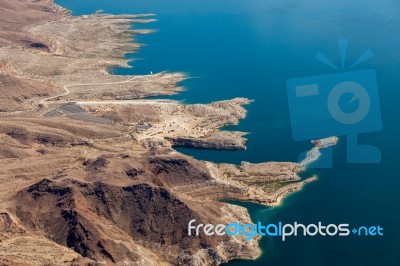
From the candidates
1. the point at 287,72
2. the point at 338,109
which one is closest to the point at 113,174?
the point at 338,109

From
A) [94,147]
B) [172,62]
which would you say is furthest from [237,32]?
[94,147]

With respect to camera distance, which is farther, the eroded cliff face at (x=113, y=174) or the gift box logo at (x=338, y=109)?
the gift box logo at (x=338, y=109)

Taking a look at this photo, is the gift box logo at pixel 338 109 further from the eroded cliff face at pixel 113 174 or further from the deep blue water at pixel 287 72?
the eroded cliff face at pixel 113 174

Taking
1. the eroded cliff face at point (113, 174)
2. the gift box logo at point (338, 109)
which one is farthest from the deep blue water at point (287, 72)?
the eroded cliff face at point (113, 174)

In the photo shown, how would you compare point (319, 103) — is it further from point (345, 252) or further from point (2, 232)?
point (2, 232)

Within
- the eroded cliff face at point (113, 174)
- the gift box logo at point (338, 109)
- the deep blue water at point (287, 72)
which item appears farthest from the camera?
the gift box logo at point (338, 109)
